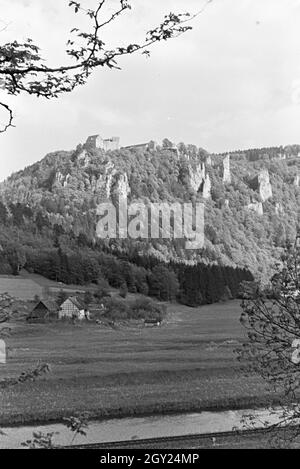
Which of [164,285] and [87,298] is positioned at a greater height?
[164,285]

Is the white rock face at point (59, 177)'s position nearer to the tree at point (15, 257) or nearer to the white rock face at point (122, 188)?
the white rock face at point (122, 188)

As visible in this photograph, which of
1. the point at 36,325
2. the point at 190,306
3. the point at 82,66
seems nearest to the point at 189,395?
the point at 190,306

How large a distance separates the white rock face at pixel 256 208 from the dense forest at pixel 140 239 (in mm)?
43

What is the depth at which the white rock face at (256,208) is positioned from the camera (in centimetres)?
1430

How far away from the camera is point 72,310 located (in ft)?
28.6

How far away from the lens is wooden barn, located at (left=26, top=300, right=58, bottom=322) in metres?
7.99

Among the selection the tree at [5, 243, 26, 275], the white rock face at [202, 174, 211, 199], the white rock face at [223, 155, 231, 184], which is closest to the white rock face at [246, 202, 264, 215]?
the white rock face at [202, 174, 211, 199]

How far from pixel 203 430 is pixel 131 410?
1.10m

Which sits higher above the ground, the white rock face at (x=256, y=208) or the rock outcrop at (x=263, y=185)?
the rock outcrop at (x=263, y=185)

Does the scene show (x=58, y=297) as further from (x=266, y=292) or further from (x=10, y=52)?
(x=10, y=52)

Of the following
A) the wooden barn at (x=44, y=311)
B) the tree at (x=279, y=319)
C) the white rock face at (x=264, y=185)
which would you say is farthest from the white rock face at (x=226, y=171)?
the tree at (x=279, y=319)

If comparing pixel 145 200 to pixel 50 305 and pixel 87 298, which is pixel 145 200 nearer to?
pixel 87 298

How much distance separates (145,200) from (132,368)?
19.6ft

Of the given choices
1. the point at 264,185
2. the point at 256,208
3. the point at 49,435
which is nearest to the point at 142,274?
the point at 256,208
